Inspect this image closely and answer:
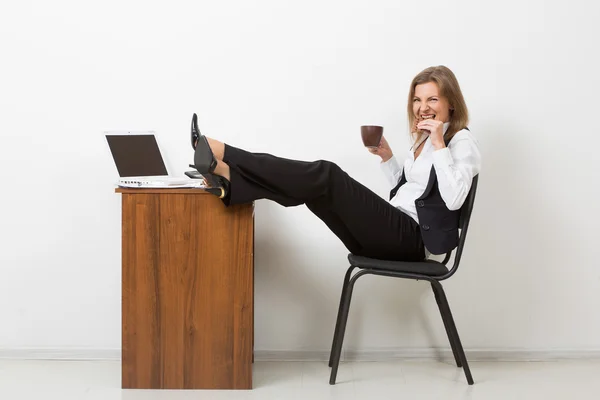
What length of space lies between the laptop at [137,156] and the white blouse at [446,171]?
2.79 ft

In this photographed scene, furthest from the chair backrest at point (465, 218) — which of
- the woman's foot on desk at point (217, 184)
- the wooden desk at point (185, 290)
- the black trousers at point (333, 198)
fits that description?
the woman's foot on desk at point (217, 184)

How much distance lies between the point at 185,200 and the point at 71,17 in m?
0.99

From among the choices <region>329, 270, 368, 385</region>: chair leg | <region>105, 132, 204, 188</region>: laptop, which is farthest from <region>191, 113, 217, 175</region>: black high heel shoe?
<region>329, 270, 368, 385</region>: chair leg

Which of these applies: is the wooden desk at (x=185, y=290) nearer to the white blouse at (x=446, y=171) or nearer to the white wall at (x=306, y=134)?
the white wall at (x=306, y=134)

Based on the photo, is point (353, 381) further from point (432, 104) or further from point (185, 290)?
point (432, 104)

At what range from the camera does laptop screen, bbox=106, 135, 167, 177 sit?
2.66m

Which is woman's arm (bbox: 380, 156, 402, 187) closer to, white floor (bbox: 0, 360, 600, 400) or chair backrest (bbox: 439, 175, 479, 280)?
chair backrest (bbox: 439, 175, 479, 280)

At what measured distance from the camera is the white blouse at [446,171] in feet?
8.04

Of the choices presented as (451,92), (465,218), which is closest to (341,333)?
(465,218)

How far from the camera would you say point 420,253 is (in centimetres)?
262

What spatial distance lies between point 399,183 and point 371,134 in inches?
14.3

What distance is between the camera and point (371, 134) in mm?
2512

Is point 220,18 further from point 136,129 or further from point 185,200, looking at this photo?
point 185,200

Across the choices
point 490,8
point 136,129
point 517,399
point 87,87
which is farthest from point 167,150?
point 517,399
